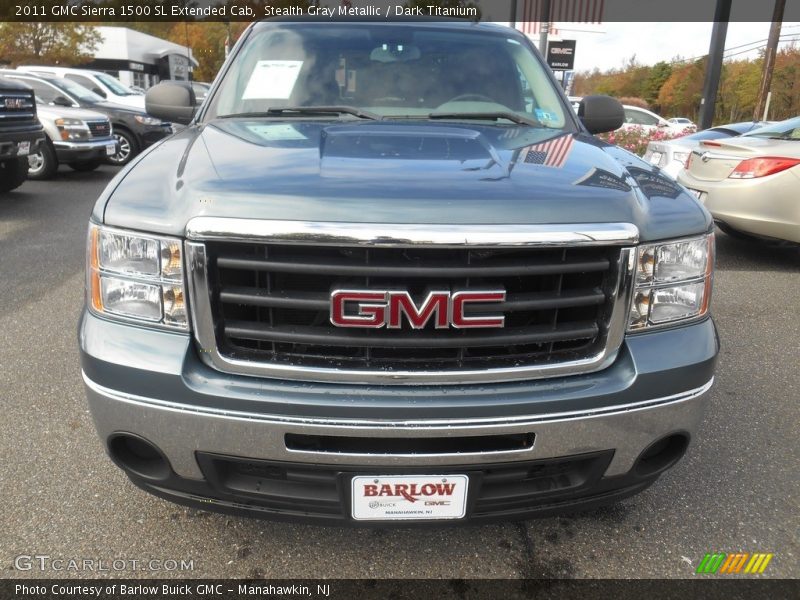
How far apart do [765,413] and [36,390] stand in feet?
12.2

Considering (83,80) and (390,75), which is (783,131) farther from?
(83,80)

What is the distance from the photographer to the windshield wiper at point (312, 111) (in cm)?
273

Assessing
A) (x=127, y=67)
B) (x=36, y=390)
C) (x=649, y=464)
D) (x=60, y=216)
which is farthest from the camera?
(x=127, y=67)

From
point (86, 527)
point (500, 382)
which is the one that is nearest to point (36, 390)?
point (86, 527)

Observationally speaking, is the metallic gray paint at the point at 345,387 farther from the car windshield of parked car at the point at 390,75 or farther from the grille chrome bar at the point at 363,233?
the car windshield of parked car at the point at 390,75

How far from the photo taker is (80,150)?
9.85 metres

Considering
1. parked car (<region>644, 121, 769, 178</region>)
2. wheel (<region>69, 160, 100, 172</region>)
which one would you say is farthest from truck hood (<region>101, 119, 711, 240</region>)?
wheel (<region>69, 160, 100, 172</region>)

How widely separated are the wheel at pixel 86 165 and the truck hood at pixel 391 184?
9.60m

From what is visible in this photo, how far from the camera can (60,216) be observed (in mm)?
7574

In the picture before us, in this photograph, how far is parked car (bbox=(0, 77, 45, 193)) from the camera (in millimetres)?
7246

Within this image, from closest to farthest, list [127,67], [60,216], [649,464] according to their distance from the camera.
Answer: [649,464] → [60,216] → [127,67]

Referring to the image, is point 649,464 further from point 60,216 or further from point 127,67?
point 127,67

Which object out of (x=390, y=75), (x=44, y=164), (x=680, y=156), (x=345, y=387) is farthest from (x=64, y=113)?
(x=345, y=387)

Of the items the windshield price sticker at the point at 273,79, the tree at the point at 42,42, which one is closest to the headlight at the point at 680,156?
the windshield price sticker at the point at 273,79
